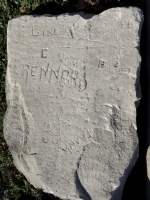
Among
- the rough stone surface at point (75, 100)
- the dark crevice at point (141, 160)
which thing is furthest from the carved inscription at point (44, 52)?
the dark crevice at point (141, 160)

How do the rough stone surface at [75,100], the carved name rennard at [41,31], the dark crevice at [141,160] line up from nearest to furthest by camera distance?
the rough stone surface at [75,100] < the carved name rennard at [41,31] < the dark crevice at [141,160]

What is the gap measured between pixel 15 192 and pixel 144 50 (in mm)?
1524

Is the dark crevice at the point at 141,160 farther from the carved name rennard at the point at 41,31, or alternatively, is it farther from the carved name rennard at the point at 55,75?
the carved name rennard at the point at 41,31

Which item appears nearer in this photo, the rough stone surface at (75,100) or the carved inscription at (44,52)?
the rough stone surface at (75,100)

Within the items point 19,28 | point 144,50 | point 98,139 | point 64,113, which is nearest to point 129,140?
point 98,139

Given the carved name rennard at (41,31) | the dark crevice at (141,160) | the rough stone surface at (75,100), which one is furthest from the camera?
the dark crevice at (141,160)

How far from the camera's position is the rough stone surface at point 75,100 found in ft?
6.71

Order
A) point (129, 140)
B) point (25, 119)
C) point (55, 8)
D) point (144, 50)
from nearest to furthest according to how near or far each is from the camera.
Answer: point (129, 140), point (25, 119), point (144, 50), point (55, 8)

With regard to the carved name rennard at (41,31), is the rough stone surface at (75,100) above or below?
below

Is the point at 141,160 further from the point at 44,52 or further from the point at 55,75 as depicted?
the point at 44,52

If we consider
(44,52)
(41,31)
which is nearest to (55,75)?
(44,52)

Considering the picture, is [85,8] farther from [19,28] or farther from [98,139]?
[98,139]

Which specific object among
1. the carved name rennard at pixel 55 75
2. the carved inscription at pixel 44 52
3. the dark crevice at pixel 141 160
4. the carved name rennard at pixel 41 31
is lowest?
the dark crevice at pixel 141 160

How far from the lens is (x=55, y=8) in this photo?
2605mm
